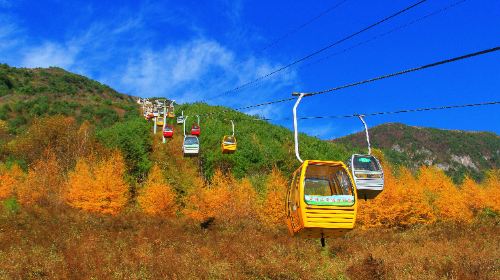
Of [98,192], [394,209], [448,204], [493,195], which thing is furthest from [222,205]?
[493,195]

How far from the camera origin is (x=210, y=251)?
1304 inches

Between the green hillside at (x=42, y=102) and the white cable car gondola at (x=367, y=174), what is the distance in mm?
109183

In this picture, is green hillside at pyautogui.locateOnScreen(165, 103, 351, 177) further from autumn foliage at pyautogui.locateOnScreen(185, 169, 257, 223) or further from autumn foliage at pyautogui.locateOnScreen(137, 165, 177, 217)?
autumn foliage at pyautogui.locateOnScreen(137, 165, 177, 217)

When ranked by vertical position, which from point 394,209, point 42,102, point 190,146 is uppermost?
point 42,102

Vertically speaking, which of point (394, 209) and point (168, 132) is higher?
point (168, 132)

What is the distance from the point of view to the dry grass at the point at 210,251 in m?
26.0

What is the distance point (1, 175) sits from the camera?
189 ft

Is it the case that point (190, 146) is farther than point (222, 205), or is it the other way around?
point (222, 205)

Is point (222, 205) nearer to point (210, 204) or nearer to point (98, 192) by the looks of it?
point (210, 204)

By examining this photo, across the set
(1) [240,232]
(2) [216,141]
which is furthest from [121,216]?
(2) [216,141]

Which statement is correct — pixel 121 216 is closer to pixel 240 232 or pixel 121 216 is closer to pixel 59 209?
pixel 59 209

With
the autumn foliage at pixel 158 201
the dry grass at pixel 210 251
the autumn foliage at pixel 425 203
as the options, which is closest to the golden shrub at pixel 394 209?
the autumn foliage at pixel 425 203

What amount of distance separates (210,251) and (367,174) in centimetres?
1990

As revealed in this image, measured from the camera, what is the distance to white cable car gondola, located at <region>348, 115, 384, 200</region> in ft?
51.4
